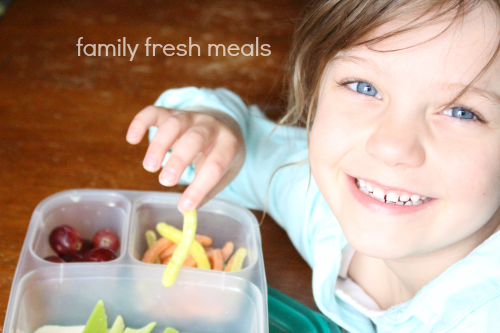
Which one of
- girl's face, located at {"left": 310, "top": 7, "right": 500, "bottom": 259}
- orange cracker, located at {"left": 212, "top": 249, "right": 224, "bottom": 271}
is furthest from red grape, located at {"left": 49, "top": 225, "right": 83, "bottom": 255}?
girl's face, located at {"left": 310, "top": 7, "right": 500, "bottom": 259}

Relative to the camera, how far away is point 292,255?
0.93m

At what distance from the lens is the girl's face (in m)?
0.63

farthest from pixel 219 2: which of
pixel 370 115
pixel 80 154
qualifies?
pixel 370 115

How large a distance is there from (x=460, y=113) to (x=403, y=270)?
0.28 m

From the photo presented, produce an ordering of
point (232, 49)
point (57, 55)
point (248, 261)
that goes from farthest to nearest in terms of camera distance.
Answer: point (232, 49) → point (57, 55) → point (248, 261)

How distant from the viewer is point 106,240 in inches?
34.2

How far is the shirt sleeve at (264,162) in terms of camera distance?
102cm

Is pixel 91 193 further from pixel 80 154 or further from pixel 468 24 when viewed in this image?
pixel 468 24

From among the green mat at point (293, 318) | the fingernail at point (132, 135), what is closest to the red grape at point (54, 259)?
the fingernail at point (132, 135)

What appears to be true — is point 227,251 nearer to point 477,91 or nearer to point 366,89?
point 366,89

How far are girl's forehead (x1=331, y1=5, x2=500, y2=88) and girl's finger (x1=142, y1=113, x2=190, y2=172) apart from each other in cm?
33

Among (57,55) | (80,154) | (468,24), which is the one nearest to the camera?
(468,24)

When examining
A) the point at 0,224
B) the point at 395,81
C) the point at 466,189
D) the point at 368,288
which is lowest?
the point at 368,288

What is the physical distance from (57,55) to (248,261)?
758mm
